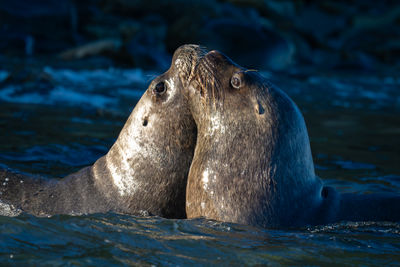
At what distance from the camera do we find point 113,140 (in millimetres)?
8656

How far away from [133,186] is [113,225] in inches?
27.3

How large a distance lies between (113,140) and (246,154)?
13.4 feet

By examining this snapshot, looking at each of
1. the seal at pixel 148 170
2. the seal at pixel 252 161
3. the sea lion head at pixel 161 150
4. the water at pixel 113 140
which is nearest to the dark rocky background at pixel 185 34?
the water at pixel 113 140

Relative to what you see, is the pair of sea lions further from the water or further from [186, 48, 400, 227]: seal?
the water

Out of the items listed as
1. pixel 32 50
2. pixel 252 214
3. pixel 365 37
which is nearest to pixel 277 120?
pixel 252 214

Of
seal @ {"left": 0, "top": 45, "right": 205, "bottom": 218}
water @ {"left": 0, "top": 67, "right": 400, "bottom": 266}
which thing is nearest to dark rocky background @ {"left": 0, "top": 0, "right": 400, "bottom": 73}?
water @ {"left": 0, "top": 67, "right": 400, "bottom": 266}

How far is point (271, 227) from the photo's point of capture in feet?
15.2

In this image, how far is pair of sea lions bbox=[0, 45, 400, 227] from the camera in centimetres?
479

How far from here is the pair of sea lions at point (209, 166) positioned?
4.79m

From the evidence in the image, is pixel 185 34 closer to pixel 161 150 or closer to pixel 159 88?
pixel 159 88

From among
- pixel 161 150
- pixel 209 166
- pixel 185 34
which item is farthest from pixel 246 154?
pixel 185 34

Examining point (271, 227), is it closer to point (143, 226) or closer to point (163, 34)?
point (143, 226)

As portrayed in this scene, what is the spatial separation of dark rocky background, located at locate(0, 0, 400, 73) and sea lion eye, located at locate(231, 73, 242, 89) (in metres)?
12.0

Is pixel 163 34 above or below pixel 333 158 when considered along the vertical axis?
above
